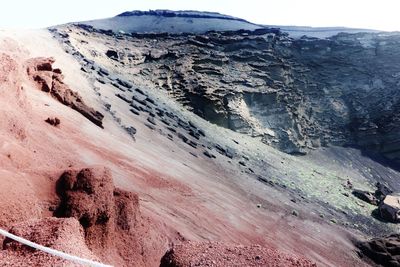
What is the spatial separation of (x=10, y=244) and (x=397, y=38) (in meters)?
52.8

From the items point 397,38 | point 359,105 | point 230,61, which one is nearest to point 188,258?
point 230,61

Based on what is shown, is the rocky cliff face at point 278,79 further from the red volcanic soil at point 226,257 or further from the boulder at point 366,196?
the red volcanic soil at point 226,257

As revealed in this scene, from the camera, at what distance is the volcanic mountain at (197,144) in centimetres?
768

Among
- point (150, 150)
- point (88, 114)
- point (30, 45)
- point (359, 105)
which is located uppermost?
point (30, 45)

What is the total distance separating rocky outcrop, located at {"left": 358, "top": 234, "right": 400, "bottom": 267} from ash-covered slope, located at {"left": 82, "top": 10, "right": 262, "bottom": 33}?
4023cm

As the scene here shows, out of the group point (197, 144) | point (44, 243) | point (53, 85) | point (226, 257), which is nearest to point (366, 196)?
point (197, 144)

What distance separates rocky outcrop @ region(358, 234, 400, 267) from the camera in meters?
19.7

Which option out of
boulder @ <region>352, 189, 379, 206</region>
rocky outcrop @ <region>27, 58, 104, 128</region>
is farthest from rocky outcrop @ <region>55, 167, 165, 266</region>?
boulder @ <region>352, 189, 379, 206</region>

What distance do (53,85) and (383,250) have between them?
56.9 feet

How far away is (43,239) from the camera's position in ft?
16.8

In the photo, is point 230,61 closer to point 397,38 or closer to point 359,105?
point 359,105

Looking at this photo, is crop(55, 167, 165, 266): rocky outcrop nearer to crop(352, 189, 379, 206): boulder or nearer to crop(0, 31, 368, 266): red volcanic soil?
crop(0, 31, 368, 266): red volcanic soil

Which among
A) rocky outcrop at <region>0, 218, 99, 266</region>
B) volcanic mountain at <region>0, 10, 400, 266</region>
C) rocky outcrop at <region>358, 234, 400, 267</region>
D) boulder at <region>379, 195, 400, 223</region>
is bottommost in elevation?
boulder at <region>379, 195, 400, 223</region>

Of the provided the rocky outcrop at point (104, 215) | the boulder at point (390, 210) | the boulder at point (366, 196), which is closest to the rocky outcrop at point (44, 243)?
the rocky outcrop at point (104, 215)
